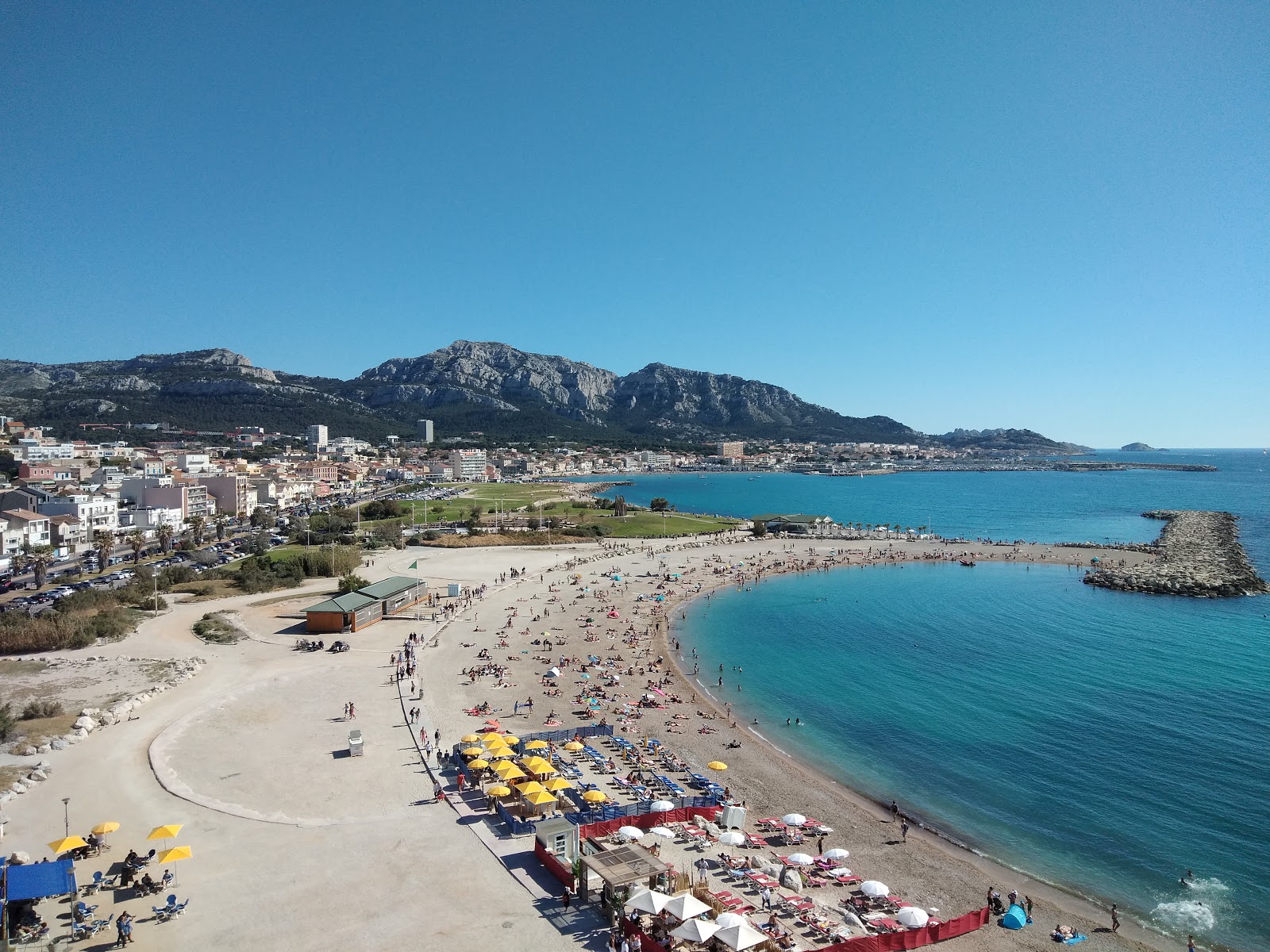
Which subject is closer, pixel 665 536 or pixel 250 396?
pixel 665 536

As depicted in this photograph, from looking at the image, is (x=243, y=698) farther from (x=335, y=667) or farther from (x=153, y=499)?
(x=153, y=499)

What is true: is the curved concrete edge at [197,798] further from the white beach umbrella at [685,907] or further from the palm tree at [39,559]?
the palm tree at [39,559]

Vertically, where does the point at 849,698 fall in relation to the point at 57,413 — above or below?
below

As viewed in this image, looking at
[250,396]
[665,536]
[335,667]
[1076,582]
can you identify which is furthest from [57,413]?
[1076,582]

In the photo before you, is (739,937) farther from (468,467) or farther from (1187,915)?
(468,467)

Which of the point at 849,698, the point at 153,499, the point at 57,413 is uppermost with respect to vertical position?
the point at 57,413

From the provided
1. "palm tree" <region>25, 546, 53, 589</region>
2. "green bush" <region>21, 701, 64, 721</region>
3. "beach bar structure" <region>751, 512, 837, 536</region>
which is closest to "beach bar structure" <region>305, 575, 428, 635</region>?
"green bush" <region>21, 701, 64, 721</region>
